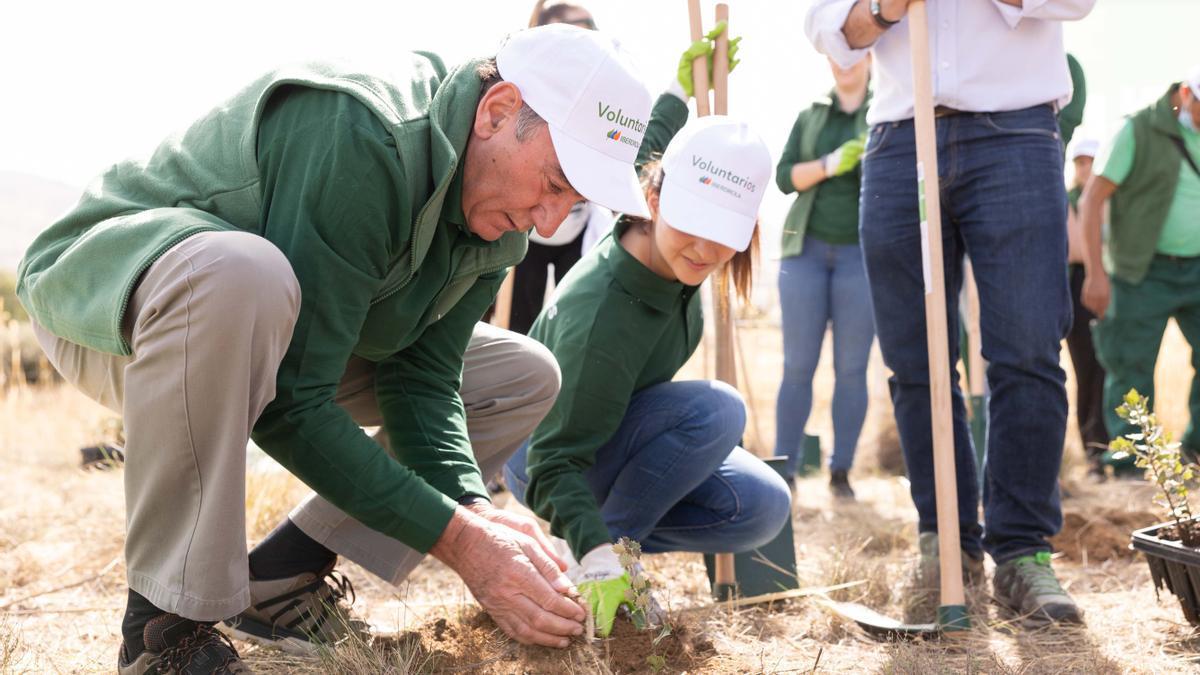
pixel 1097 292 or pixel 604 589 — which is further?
pixel 1097 292

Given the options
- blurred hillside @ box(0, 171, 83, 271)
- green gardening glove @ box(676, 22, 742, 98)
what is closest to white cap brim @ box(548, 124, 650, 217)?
green gardening glove @ box(676, 22, 742, 98)

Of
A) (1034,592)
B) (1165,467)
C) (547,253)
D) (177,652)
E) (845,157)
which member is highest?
(845,157)

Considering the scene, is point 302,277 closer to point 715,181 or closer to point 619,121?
point 619,121

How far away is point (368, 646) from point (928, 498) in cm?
161

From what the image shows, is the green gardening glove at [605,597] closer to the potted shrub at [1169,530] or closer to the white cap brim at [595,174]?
the white cap brim at [595,174]

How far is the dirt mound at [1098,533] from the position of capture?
3.66m

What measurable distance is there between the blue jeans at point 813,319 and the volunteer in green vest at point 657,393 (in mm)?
1908

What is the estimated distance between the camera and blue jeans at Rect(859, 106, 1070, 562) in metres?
2.63

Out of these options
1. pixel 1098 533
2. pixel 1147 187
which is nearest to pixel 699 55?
pixel 1098 533

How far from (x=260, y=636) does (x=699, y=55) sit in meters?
2.07

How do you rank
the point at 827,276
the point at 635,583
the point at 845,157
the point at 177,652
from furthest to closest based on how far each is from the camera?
the point at 827,276 < the point at 845,157 < the point at 635,583 < the point at 177,652

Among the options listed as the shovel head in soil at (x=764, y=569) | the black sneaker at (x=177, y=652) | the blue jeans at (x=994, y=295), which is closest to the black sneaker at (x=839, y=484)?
the shovel head in soil at (x=764, y=569)

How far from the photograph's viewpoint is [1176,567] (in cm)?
241

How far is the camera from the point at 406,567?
2379mm
